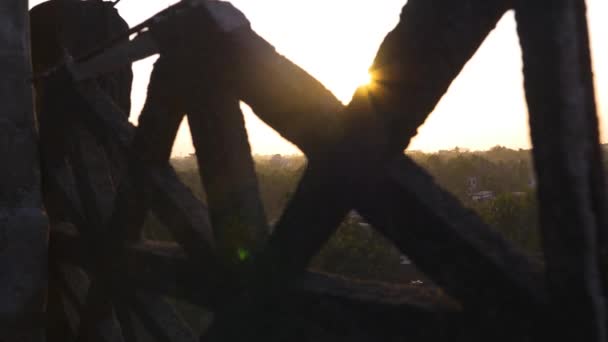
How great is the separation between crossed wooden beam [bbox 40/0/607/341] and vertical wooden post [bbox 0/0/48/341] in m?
1.27

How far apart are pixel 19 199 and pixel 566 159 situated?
297 cm

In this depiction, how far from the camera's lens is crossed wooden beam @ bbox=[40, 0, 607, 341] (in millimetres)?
1270

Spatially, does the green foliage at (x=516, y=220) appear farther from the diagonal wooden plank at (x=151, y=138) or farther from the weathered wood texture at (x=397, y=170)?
the weathered wood texture at (x=397, y=170)

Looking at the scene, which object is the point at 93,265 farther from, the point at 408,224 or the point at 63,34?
the point at 408,224

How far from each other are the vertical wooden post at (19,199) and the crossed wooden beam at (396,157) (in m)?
1.27

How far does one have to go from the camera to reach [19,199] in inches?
128

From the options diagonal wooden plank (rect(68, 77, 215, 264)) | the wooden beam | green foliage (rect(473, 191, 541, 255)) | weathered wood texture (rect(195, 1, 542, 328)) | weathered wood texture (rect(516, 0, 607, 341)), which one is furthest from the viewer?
green foliage (rect(473, 191, 541, 255))

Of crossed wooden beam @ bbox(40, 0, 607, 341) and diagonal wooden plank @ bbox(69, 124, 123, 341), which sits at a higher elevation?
crossed wooden beam @ bbox(40, 0, 607, 341)

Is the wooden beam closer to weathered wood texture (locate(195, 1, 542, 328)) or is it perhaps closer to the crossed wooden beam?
the crossed wooden beam

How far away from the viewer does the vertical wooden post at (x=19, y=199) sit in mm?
3180

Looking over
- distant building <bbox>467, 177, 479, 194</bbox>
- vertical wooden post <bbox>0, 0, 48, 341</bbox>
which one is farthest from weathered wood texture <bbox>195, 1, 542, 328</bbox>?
distant building <bbox>467, 177, 479, 194</bbox>

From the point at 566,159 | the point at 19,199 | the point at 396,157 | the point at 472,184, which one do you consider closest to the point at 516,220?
the point at 19,199

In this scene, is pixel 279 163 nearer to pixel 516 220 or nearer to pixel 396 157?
pixel 516 220

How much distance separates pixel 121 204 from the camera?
8.59 feet
